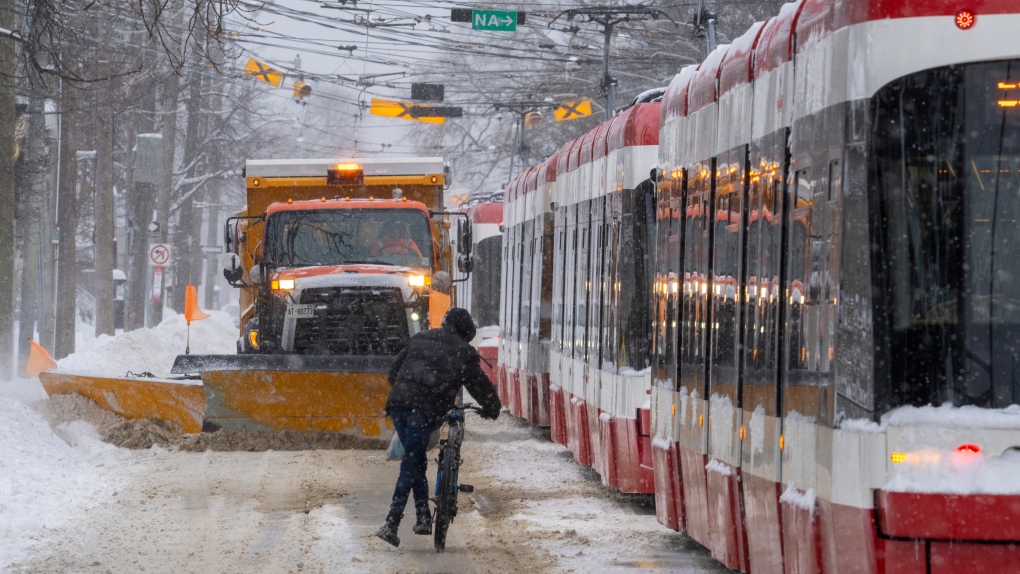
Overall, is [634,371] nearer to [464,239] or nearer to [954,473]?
[954,473]

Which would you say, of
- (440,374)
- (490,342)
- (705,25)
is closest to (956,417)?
(440,374)

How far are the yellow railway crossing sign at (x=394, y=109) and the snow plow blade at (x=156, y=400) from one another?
21.4 m

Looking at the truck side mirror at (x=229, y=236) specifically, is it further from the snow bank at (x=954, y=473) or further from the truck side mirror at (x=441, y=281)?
the snow bank at (x=954, y=473)

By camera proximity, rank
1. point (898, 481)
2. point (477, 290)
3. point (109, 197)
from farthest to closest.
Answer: point (109, 197) → point (477, 290) → point (898, 481)

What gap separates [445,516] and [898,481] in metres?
5.00

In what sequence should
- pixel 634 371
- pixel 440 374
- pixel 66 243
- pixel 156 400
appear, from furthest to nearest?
pixel 66 243 → pixel 156 400 → pixel 634 371 → pixel 440 374

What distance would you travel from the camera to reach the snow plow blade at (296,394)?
17219 millimetres

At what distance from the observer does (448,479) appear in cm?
1099

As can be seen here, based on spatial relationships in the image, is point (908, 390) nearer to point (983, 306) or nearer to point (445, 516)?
point (983, 306)

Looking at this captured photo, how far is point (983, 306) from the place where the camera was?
21.5 feet

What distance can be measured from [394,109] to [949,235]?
36.7 meters

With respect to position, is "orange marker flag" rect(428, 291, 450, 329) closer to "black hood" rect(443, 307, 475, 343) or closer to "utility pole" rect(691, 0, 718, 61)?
"black hood" rect(443, 307, 475, 343)

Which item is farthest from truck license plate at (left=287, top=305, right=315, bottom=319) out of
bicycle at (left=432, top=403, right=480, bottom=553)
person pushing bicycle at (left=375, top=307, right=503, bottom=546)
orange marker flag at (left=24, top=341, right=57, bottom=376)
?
person pushing bicycle at (left=375, top=307, right=503, bottom=546)

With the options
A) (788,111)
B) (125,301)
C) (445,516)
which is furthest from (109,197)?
(788,111)
